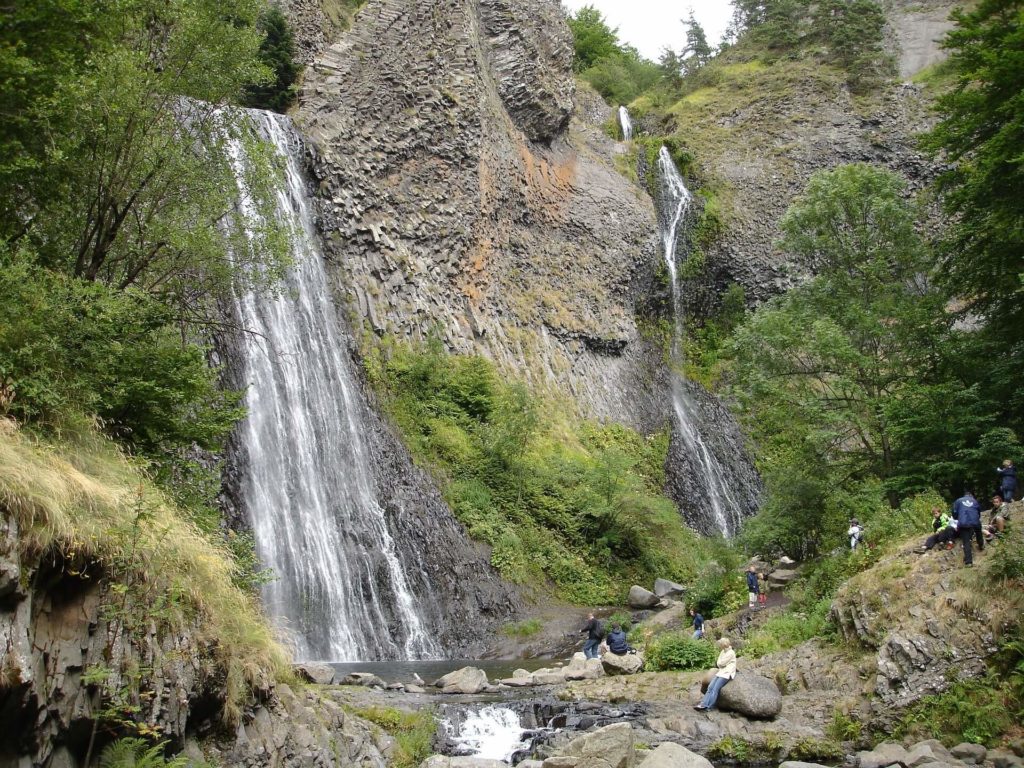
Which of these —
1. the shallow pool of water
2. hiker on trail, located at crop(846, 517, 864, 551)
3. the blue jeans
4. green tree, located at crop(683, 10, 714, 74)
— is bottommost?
the shallow pool of water

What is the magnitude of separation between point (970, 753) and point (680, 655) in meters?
6.46

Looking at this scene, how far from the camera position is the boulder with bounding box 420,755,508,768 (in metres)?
9.40

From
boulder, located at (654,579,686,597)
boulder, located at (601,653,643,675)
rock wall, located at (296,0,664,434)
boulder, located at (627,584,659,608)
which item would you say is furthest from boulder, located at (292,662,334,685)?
rock wall, located at (296,0,664,434)

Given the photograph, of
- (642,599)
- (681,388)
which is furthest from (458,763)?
(681,388)

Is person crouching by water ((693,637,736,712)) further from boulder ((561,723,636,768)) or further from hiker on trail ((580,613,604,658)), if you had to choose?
hiker on trail ((580,613,604,658))

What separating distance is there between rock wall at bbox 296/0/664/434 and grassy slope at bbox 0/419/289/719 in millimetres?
20689

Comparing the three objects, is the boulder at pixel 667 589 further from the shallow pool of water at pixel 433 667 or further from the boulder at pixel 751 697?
the boulder at pixel 751 697

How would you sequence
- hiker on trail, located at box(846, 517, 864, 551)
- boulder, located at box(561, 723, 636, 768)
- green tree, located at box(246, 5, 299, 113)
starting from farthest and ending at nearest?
green tree, located at box(246, 5, 299, 113) → hiker on trail, located at box(846, 517, 864, 551) → boulder, located at box(561, 723, 636, 768)

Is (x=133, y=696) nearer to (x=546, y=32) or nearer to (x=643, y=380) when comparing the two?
(x=643, y=380)

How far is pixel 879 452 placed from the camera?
21672 millimetres

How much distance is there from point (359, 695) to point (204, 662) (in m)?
5.83

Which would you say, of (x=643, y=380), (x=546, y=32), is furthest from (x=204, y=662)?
(x=546, y=32)

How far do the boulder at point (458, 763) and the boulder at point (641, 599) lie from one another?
48.5 feet

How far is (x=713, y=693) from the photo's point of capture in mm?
12359
